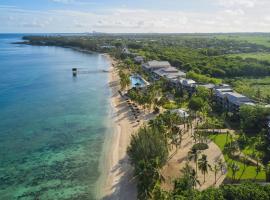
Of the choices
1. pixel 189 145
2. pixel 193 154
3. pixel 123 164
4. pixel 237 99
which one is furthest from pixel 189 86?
pixel 123 164

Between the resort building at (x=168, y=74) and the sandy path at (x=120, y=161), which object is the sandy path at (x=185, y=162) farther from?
the resort building at (x=168, y=74)

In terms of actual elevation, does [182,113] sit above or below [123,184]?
above

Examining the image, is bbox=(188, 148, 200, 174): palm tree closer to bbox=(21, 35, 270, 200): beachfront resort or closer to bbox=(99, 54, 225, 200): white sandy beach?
bbox=(21, 35, 270, 200): beachfront resort

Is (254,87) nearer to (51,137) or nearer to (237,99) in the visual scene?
(237,99)

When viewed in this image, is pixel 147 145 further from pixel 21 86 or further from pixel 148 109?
pixel 21 86

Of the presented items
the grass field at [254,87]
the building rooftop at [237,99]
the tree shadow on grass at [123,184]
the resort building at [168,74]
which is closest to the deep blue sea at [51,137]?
the tree shadow on grass at [123,184]

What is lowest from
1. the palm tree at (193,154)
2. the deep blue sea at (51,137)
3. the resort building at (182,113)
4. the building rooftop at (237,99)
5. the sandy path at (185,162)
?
the deep blue sea at (51,137)
